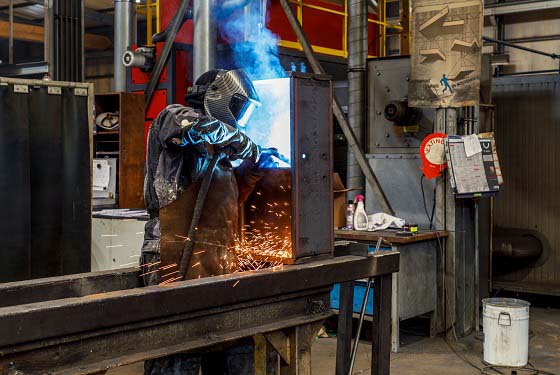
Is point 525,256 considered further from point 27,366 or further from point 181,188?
point 27,366

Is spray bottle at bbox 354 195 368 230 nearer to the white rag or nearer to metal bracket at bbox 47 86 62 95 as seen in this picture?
the white rag

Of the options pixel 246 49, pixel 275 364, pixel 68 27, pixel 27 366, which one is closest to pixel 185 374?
pixel 275 364

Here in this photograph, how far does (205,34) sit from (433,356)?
3582 mm

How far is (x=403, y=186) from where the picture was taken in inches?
260

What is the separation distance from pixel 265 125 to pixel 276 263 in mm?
642

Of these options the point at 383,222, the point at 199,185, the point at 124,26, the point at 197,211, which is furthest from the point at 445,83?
the point at 124,26

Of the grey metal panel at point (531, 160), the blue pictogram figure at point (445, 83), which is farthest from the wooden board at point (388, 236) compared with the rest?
the grey metal panel at point (531, 160)

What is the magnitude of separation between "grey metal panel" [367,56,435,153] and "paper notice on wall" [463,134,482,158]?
399 millimetres

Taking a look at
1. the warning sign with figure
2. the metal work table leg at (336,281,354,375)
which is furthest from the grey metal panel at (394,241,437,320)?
the metal work table leg at (336,281,354,375)

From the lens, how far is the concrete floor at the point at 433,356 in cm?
541

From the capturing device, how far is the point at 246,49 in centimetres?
762

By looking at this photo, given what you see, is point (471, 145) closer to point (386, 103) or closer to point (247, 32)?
point (386, 103)

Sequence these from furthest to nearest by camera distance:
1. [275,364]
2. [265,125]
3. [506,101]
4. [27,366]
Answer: [506,101] < [265,125] < [275,364] < [27,366]

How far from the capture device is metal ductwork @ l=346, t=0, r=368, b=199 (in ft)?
22.6
